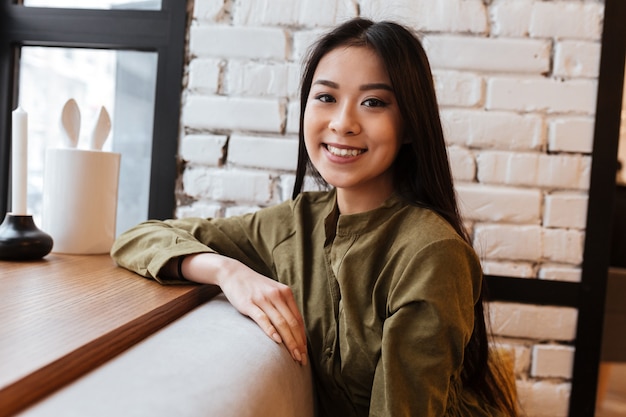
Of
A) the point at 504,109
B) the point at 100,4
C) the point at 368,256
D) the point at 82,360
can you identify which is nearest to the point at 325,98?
the point at 368,256

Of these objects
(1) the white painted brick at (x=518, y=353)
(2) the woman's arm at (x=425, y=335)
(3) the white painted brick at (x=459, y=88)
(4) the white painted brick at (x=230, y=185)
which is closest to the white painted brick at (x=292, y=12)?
(3) the white painted brick at (x=459, y=88)

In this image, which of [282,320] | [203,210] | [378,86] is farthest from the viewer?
[203,210]

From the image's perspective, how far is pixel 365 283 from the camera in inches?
36.0

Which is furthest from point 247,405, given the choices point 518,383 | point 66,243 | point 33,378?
point 518,383

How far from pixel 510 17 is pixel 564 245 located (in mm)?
524

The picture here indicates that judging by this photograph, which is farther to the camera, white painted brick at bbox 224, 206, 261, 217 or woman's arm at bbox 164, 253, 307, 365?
white painted brick at bbox 224, 206, 261, 217

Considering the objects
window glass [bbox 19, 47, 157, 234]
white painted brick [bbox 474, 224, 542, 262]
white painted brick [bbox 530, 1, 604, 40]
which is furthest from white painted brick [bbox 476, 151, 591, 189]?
window glass [bbox 19, 47, 157, 234]

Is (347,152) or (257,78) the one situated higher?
(257,78)

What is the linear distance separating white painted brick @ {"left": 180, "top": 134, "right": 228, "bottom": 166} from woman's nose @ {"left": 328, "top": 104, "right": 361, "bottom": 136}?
0.49 metres

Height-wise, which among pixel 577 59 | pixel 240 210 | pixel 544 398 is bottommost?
pixel 544 398

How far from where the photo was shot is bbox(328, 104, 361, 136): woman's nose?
37.6 inches

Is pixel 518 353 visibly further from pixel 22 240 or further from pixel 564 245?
pixel 22 240

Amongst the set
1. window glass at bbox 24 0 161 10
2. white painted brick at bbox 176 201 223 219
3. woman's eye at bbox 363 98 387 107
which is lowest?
white painted brick at bbox 176 201 223 219

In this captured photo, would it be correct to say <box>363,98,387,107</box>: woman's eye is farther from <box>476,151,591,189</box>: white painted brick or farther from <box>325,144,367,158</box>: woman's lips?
<box>476,151,591,189</box>: white painted brick
